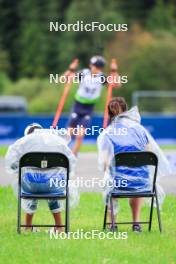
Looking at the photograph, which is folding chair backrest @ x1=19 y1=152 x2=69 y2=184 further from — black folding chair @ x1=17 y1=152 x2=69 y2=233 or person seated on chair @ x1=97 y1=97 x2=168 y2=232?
person seated on chair @ x1=97 y1=97 x2=168 y2=232

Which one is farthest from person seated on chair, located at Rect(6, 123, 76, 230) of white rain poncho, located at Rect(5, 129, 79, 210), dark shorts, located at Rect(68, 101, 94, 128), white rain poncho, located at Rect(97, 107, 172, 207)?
dark shorts, located at Rect(68, 101, 94, 128)

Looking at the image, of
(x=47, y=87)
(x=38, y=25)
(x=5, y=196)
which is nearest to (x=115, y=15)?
(x=38, y=25)

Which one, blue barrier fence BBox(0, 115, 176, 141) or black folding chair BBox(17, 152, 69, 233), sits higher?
blue barrier fence BBox(0, 115, 176, 141)

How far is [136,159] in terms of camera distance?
1144cm

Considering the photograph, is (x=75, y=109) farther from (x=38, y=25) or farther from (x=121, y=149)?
(x=38, y=25)

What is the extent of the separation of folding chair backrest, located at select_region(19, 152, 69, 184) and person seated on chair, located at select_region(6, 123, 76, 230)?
0.20 metres

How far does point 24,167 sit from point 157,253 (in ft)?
6.18

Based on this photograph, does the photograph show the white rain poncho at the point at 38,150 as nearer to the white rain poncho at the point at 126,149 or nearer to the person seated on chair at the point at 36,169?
the person seated on chair at the point at 36,169

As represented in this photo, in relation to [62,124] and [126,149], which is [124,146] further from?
[62,124]

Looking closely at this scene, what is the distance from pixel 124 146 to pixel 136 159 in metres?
0.45

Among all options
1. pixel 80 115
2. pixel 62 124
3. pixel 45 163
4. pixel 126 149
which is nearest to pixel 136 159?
pixel 126 149

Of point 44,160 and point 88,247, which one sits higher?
point 44,160

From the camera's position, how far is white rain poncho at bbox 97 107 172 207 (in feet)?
38.2

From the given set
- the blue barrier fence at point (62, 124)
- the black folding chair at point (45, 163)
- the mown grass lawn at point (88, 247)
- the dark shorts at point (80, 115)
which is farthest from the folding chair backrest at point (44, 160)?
the blue barrier fence at point (62, 124)
